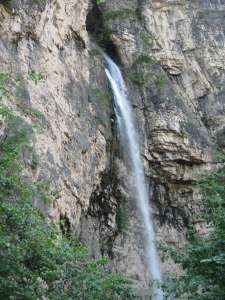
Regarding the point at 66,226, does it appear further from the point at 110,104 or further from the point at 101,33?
the point at 101,33

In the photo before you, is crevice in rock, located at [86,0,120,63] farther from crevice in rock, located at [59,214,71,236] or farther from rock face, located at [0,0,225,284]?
crevice in rock, located at [59,214,71,236]

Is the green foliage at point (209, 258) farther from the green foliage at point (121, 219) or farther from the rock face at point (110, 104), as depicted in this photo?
the green foliage at point (121, 219)

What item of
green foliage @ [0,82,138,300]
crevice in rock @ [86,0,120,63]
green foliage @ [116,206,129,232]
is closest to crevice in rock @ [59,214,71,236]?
green foliage @ [116,206,129,232]

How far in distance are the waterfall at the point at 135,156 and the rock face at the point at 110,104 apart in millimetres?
341

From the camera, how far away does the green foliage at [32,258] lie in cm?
737

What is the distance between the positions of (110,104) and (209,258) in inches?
467

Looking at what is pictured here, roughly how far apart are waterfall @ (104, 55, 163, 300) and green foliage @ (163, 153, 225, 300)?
814 cm

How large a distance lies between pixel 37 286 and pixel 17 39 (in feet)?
27.6

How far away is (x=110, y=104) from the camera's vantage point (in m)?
19.1

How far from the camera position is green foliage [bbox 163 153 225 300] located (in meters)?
7.80

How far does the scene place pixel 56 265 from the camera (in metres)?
8.02

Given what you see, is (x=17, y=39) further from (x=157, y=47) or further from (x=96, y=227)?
(x=157, y=47)

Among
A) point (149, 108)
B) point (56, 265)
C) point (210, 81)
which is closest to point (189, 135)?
point (149, 108)

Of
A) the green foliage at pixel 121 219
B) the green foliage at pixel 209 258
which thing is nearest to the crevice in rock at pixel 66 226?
the green foliage at pixel 121 219
